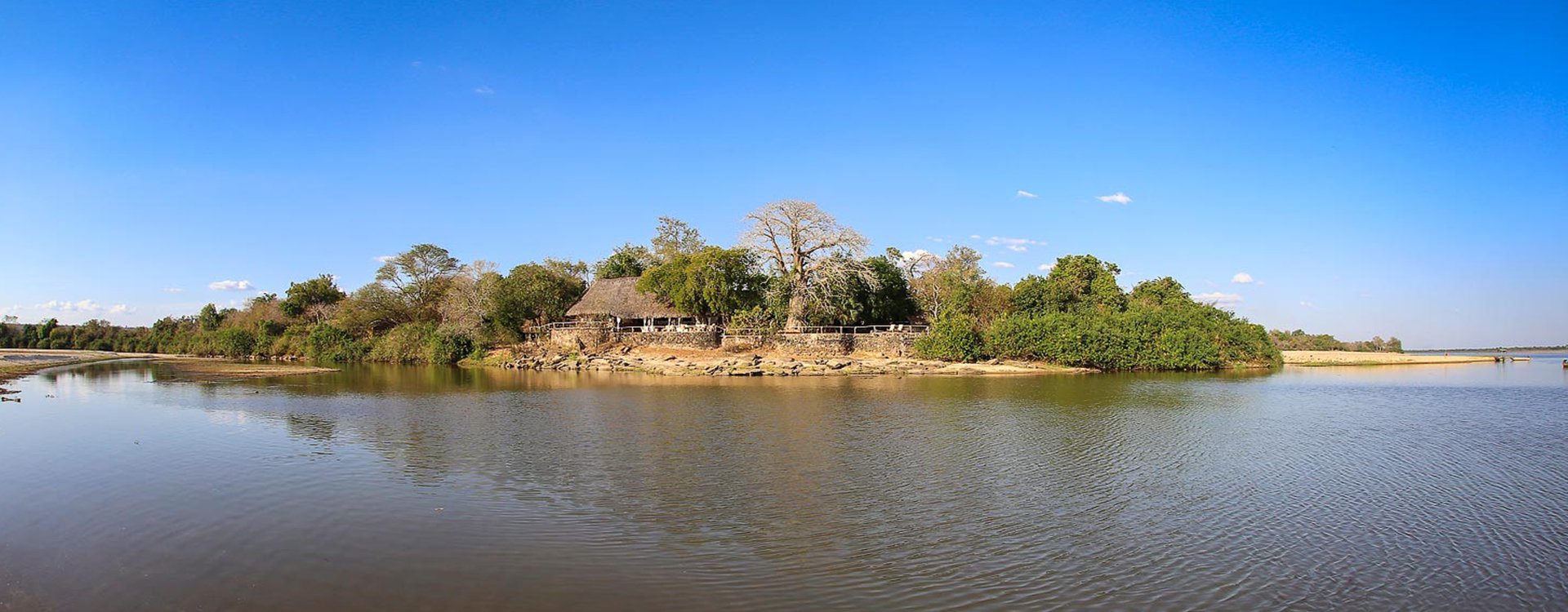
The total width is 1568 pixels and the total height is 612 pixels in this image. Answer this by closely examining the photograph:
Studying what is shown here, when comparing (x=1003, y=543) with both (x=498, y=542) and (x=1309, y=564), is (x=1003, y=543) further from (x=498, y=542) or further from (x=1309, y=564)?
(x=498, y=542)

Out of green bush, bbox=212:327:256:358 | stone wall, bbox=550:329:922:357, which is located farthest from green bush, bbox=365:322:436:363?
green bush, bbox=212:327:256:358

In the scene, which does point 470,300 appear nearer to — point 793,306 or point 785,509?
point 793,306

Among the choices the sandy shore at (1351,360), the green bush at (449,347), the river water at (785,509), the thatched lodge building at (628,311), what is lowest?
the river water at (785,509)

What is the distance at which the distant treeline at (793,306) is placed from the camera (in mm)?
42094

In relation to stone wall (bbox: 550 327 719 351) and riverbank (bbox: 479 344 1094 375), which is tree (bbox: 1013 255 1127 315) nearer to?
riverbank (bbox: 479 344 1094 375)

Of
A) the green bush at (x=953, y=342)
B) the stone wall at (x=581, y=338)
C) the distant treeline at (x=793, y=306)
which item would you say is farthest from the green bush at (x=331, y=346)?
the green bush at (x=953, y=342)

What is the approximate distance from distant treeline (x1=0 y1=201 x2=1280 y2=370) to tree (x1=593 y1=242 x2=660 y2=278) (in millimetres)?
162

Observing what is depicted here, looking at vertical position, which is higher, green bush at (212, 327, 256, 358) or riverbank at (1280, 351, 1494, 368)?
green bush at (212, 327, 256, 358)

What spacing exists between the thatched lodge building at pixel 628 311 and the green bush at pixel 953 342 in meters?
15.5

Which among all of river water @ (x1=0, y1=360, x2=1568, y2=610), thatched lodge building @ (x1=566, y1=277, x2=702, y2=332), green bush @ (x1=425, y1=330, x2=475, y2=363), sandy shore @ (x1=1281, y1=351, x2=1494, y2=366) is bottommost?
river water @ (x1=0, y1=360, x2=1568, y2=610)

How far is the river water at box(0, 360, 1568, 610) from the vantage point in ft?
25.6

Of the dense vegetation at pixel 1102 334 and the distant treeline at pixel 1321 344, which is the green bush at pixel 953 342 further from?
the distant treeline at pixel 1321 344

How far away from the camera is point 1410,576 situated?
27.3ft

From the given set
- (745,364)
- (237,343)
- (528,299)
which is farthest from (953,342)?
(237,343)
